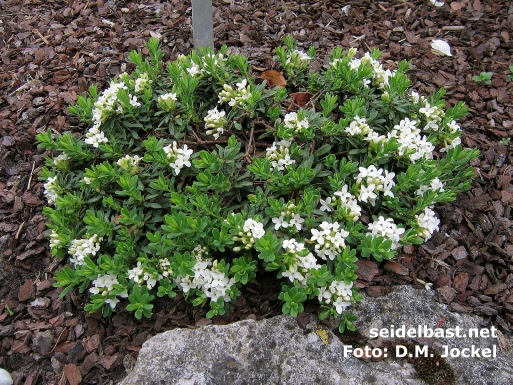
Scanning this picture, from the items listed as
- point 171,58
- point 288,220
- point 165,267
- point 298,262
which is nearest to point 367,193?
point 288,220

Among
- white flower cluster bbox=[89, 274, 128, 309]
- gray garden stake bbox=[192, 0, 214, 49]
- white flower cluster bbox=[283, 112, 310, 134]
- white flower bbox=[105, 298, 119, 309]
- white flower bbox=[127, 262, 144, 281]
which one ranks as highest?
gray garden stake bbox=[192, 0, 214, 49]

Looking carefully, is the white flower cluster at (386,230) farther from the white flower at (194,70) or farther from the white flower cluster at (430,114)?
the white flower at (194,70)

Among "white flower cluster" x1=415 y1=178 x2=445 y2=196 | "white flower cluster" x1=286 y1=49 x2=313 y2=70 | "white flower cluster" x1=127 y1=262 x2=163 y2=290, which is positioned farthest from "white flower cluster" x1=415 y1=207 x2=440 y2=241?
"white flower cluster" x1=127 y1=262 x2=163 y2=290

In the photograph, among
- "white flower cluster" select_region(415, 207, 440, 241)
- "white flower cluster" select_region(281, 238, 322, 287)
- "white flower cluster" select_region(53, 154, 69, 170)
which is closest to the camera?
"white flower cluster" select_region(281, 238, 322, 287)

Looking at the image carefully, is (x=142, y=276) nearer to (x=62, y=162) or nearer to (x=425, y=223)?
(x=62, y=162)

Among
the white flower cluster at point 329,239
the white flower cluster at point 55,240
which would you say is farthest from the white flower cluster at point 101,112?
the white flower cluster at point 329,239

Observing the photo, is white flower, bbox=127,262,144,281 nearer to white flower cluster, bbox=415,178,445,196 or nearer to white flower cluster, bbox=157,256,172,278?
white flower cluster, bbox=157,256,172,278
